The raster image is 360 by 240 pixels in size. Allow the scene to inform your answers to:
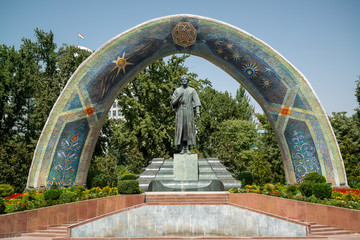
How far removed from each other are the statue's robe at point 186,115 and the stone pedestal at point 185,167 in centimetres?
66

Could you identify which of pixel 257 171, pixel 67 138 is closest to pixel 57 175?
pixel 67 138

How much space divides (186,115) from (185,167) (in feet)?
7.21

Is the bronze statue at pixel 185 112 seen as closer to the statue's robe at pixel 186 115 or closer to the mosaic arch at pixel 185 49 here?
the statue's robe at pixel 186 115

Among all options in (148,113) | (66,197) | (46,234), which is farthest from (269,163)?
(46,234)

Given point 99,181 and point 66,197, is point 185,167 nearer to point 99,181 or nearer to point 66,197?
point 66,197

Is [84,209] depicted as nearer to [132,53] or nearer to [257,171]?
[132,53]

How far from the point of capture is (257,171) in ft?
86.7

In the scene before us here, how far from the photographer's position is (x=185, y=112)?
15.0 meters

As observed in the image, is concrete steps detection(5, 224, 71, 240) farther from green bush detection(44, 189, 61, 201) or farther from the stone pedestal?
the stone pedestal

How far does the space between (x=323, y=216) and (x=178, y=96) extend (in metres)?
7.31

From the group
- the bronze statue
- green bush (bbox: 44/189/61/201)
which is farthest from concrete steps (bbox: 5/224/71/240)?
the bronze statue

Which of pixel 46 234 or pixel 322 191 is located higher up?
pixel 322 191

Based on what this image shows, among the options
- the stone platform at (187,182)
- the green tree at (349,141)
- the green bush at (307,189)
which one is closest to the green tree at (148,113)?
the green tree at (349,141)

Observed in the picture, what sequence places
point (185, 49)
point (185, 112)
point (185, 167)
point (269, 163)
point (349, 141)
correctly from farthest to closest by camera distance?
point (269, 163) < point (349, 141) < point (185, 49) < point (185, 112) < point (185, 167)
